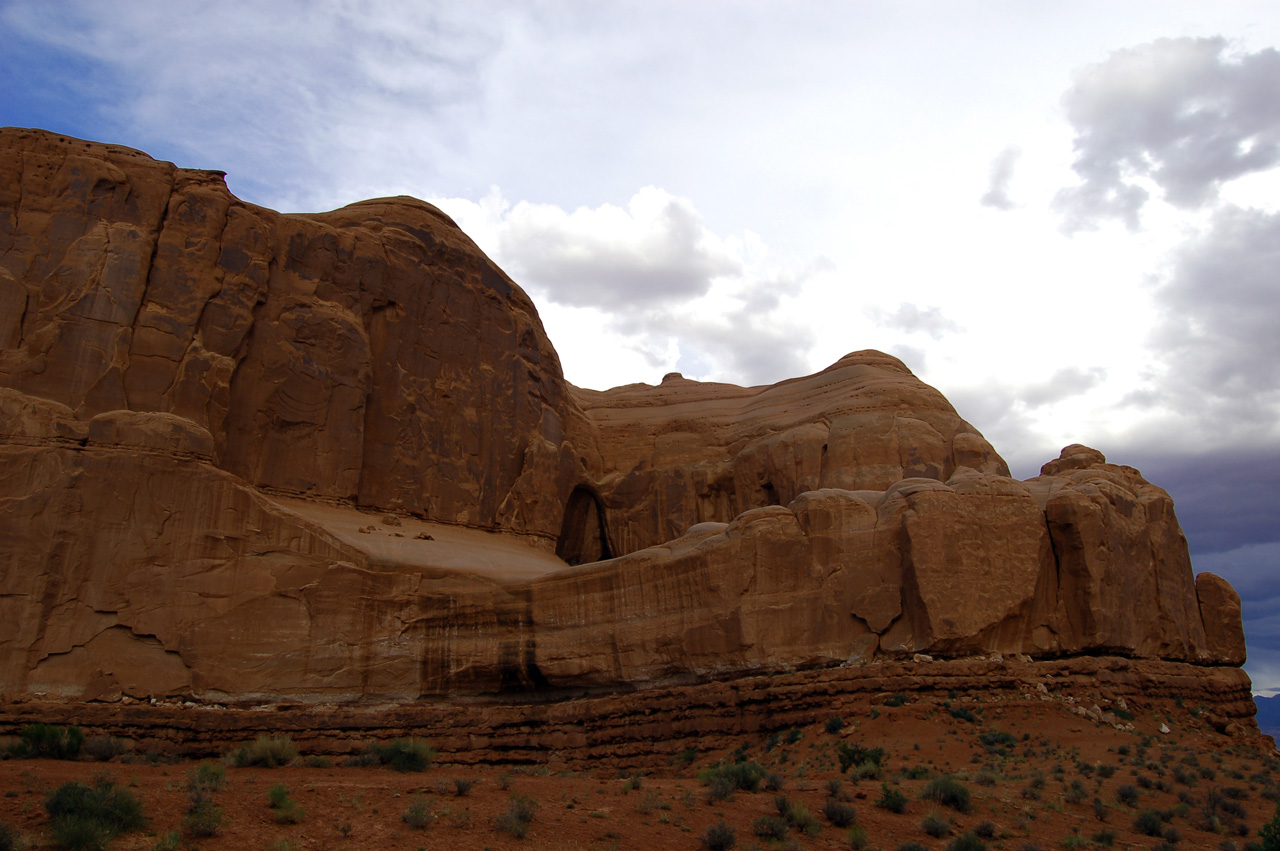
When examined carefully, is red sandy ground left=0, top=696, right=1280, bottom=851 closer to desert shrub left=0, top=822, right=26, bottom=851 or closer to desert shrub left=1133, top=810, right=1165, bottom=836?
desert shrub left=1133, top=810, right=1165, bottom=836

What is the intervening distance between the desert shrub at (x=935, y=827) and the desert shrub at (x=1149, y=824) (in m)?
2.82

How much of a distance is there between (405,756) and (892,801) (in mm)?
10244

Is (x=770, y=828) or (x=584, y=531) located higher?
(x=584, y=531)

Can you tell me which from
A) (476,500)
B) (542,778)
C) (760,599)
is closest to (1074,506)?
(760,599)

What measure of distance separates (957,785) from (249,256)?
23.2 metres

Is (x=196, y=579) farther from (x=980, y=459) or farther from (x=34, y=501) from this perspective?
(x=980, y=459)

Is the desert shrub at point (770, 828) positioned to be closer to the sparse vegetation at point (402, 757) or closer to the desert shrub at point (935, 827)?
the desert shrub at point (935, 827)

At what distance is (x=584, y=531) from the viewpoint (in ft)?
131

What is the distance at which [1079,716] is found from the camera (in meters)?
20.2

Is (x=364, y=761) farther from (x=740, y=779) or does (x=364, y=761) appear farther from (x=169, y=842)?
(x=169, y=842)

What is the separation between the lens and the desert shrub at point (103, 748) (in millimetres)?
18688

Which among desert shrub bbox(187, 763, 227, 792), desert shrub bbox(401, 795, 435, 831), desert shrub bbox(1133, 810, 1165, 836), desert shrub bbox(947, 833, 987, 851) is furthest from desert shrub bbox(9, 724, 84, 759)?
desert shrub bbox(1133, 810, 1165, 836)

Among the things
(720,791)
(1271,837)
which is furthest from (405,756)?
(1271,837)

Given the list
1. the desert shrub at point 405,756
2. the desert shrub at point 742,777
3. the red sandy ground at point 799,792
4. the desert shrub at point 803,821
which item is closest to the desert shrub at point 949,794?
the red sandy ground at point 799,792
